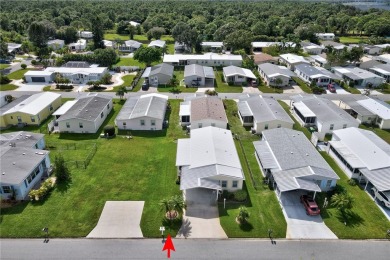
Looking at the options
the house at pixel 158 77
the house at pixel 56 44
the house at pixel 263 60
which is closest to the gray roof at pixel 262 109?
the house at pixel 158 77

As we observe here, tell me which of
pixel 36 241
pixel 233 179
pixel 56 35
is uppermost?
pixel 56 35

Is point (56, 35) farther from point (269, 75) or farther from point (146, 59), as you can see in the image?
point (269, 75)

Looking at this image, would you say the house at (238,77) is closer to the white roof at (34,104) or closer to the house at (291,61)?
the house at (291,61)

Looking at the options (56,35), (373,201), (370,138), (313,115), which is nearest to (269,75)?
(313,115)

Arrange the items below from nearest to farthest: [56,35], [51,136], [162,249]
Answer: [162,249], [51,136], [56,35]

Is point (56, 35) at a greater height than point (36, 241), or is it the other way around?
point (56, 35)

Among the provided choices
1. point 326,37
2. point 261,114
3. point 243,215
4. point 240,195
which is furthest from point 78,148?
point 326,37
